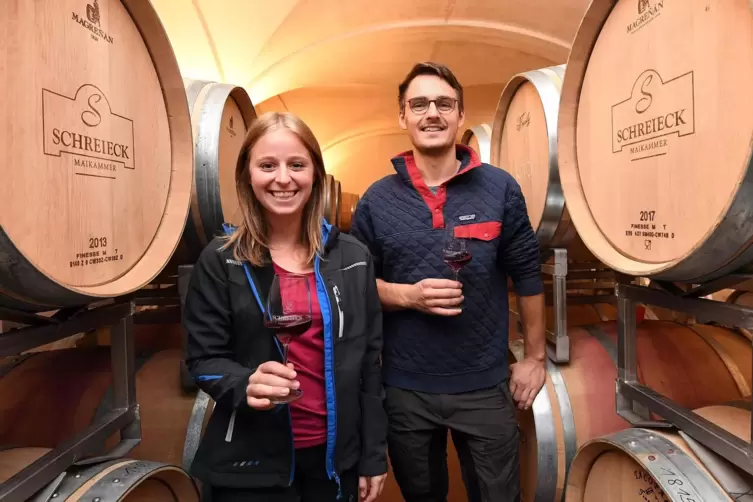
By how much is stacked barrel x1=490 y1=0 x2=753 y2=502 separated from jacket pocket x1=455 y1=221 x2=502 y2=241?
25 cm

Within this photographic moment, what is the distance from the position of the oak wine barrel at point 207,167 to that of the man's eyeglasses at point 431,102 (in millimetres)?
719

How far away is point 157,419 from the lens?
1751 mm

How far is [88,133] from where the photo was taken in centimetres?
117

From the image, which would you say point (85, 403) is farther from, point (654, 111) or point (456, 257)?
point (654, 111)

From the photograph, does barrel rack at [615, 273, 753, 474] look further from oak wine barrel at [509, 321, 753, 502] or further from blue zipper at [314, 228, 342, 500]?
blue zipper at [314, 228, 342, 500]

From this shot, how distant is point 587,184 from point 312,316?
1.00 metres

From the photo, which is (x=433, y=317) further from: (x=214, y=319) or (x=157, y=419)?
(x=157, y=419)

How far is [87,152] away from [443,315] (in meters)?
1.10

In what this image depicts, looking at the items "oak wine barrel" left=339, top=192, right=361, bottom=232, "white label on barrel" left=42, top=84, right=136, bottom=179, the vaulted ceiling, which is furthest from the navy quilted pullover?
"oak wine barrel" left=339, top=192, right=361, bottom=232

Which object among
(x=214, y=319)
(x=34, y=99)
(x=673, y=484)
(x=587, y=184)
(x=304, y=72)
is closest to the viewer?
(x=34, y=99)

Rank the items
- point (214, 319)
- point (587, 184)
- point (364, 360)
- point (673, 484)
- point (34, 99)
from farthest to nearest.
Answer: point (587, 184)
point (364, 360)
point (214, 319)
point (673, 484)
point (34, 99)

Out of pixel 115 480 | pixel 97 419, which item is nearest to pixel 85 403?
pixel 97 419

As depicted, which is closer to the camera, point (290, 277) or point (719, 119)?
point (719, 119)

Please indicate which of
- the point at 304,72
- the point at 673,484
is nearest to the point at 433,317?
the point at 673,484
